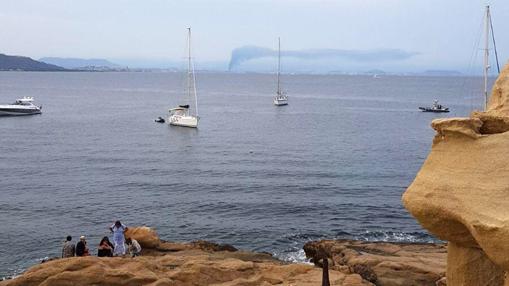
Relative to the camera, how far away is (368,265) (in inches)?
947

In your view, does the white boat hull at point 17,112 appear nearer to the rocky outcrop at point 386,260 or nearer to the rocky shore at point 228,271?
the rocky outcrop at point 386,260

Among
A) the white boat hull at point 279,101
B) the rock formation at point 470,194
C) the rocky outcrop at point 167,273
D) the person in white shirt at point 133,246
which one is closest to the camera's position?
the rock formation at point 470,194

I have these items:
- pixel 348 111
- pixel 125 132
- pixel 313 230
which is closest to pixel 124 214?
pixel 313 230

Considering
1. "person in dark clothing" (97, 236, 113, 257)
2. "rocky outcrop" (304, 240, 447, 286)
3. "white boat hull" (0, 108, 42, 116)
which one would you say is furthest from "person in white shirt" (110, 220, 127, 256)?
"white boat hull" (0, 108, 42, 116)

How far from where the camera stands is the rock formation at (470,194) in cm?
978

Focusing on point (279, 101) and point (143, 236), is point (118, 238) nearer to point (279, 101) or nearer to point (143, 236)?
point (143, 236)

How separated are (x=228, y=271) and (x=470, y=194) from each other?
43.9 ft

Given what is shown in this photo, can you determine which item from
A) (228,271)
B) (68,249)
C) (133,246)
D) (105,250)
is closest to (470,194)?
(228,271)

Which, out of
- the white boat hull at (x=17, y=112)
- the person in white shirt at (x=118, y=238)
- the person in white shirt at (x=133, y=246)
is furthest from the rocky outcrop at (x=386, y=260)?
the white boat hull at (x=17, y=112)

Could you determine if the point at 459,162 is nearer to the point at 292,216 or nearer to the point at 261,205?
the point at 292,216

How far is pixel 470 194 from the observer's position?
33.8 feet

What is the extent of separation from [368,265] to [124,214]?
2242 cm

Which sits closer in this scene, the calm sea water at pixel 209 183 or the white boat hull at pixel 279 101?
the calm sea water at pixel 209 183

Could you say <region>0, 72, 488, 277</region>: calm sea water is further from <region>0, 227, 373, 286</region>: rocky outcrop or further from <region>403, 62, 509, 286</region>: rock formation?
<region>403, 62, 509, 286</region>: rock formation
